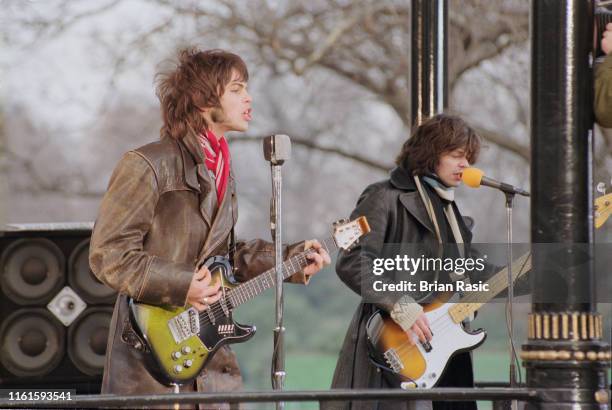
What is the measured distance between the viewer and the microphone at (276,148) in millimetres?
4320

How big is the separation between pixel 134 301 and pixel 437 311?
5.52 feet

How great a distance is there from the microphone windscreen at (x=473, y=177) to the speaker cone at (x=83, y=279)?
228 centimetres

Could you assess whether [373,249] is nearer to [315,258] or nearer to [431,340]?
[431,340]

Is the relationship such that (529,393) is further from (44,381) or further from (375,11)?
(375,11)

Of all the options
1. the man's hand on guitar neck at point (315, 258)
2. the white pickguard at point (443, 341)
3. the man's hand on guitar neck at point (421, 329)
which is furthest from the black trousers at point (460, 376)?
the man's hand on guitar neck at point (315, 258)

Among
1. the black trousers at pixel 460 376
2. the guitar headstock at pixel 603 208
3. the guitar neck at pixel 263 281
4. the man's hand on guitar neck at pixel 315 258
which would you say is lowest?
the black trousers at pixel 460 376

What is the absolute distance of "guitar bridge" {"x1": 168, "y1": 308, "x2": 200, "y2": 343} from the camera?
4.05 m

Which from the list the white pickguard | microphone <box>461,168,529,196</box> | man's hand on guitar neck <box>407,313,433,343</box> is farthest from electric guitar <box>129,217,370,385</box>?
microphone <box>461,168,529,196</box>

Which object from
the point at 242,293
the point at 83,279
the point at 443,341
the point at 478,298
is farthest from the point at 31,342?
the point at 478,298

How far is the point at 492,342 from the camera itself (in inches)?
400

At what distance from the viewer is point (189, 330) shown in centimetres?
408

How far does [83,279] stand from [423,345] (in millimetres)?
2123

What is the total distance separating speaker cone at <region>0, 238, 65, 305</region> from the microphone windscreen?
2.45m

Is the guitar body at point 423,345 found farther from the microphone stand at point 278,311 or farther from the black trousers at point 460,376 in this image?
the microphone stand at point 278,311
